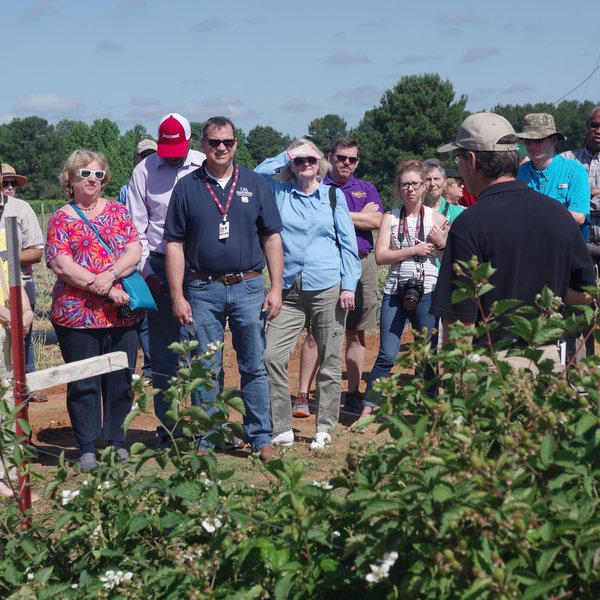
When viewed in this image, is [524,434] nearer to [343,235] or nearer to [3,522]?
[3,522]

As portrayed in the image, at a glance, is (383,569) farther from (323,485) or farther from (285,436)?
(285,436)

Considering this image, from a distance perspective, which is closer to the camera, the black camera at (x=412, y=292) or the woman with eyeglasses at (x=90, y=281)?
the woman with eyeglasses at (x=90, y=281)

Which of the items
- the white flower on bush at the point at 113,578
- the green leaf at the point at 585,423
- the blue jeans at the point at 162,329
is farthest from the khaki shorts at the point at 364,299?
the green leaf at the point at 585,423

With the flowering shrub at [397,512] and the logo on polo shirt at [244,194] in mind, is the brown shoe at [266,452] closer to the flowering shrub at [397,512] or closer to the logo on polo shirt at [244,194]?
the logo on polo shirt at [244,194]

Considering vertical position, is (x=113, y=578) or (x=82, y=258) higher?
(x=82, y=258)

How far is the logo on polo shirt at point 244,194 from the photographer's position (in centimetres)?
620

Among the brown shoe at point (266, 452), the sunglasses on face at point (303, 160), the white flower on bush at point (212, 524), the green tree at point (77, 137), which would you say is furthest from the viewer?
the green tree at point (77, 137)

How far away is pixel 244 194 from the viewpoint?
621 centimetres

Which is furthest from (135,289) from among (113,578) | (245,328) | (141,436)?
(113,578)

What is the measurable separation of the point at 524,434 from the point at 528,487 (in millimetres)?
127

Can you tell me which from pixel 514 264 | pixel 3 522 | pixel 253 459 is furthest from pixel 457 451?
pixel 3 522

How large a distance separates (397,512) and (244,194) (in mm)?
3954

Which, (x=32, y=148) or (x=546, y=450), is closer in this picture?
(x=546, y=450)

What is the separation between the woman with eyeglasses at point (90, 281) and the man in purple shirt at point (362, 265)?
1.92 m
